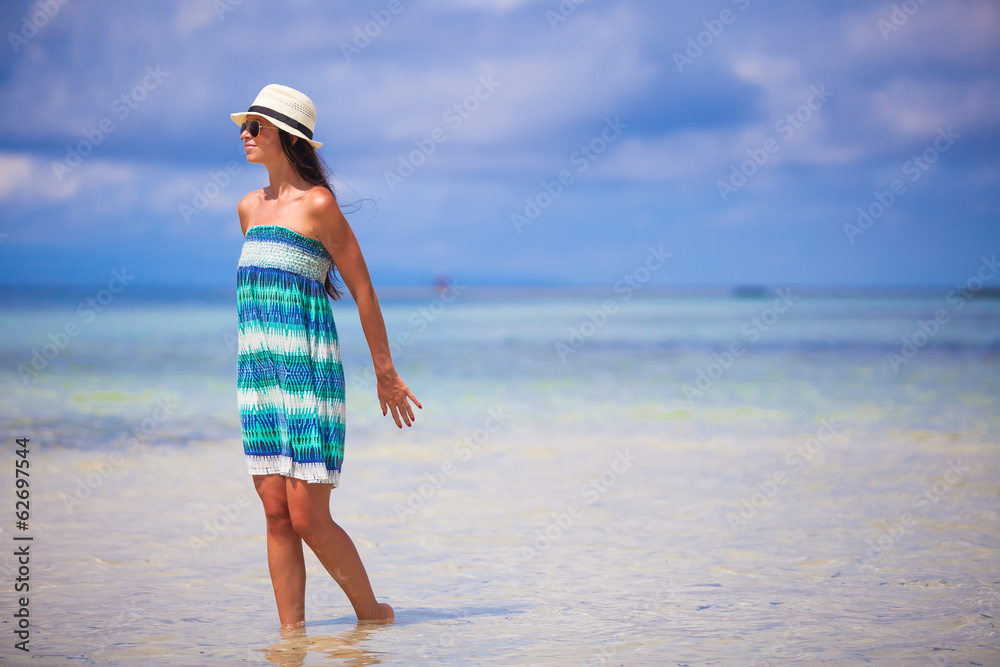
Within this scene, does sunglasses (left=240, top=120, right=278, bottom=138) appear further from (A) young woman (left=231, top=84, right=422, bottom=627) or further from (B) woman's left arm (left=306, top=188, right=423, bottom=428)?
(B) woman's left arm (left=306, top=188, right=423, bottom=428)

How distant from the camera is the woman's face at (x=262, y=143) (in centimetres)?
339

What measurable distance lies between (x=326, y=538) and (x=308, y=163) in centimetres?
136

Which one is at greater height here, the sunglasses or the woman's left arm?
the sunglasses

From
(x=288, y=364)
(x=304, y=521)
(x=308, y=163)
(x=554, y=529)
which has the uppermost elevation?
(x=308, y=163)

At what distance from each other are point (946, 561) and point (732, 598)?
1.34 m

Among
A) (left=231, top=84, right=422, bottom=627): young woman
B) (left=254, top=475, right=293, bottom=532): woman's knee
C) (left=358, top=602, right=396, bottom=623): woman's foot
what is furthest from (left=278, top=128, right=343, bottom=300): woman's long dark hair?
(left=358, top=602, right=396, bottom=623): woman's foot

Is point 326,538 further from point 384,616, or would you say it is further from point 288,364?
point 288,364

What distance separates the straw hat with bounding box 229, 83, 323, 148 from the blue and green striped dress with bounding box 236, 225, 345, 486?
1.22ft

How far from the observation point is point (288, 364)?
3283mm

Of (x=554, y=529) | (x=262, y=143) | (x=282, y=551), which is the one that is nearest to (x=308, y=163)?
(x=262, y=143)

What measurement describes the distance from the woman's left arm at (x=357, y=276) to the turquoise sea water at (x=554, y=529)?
94cm

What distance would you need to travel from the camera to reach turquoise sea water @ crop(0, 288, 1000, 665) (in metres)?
3.57

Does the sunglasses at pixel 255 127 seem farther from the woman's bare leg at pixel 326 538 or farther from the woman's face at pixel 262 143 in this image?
the woman's bare leg at pixel 326 538

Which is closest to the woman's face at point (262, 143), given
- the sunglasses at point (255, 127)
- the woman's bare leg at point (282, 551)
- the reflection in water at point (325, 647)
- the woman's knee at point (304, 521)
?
the sunglasses at point (255, 127)
